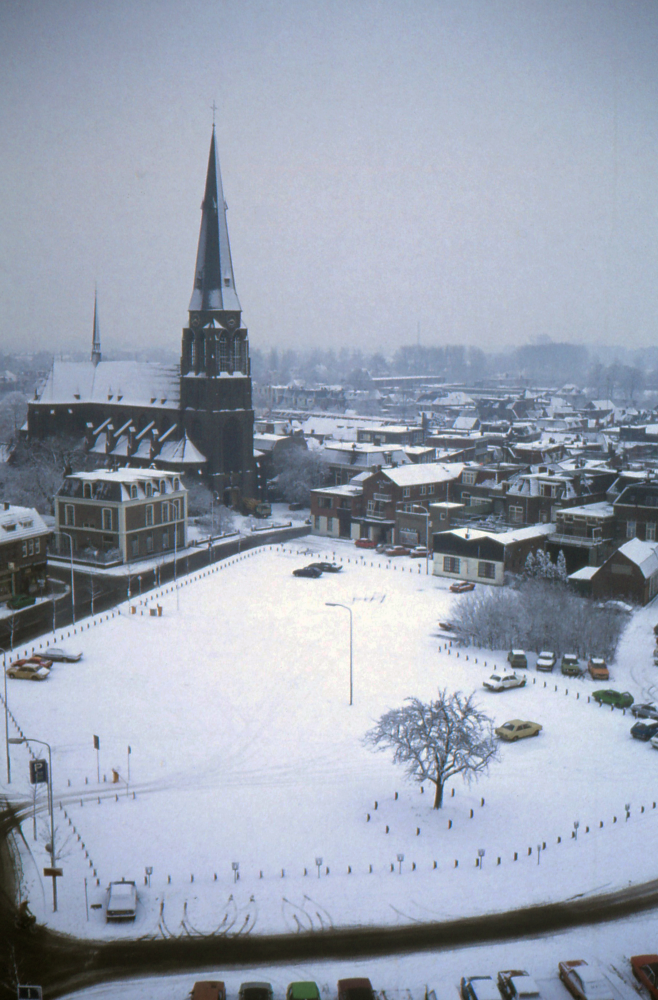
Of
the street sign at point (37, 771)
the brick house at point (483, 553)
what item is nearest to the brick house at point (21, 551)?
the brick house at point (483, 553)

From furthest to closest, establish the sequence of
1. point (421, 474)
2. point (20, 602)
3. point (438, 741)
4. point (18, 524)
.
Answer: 1. point (421, 474)
2. point (18, 524)
3. point (20, 602)
4. point (438, 741)

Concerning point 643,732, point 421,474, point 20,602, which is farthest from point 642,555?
point 20,602

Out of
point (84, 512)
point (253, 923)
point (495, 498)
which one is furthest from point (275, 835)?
point (495, 498)

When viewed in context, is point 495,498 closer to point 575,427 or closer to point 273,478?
point 273,478

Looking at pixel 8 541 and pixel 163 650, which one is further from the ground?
pixel 8 541

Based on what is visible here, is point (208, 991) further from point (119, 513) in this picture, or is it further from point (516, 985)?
point (119, 513)

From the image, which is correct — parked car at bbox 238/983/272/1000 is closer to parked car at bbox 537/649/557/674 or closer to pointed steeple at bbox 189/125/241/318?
parked car at bbox 537/649/557/674

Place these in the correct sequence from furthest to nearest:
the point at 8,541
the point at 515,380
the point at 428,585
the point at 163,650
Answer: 1. the point at 515,380
2. the point at 428,585
3. the point at 8,541
4. the point at 163,650

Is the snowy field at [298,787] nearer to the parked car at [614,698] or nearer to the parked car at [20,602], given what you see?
the parked car at [614,698]
